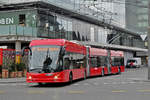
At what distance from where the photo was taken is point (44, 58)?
1875 cm

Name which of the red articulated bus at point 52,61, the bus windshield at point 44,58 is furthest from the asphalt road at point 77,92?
the bus windshield at point 44,58

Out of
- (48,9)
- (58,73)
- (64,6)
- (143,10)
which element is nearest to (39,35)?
(48,9)

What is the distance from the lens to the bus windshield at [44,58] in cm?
1855

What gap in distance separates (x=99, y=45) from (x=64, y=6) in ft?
45.3

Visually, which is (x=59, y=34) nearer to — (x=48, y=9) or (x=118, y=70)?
(x=48, y=9)

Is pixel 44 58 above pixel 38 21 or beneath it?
beneath

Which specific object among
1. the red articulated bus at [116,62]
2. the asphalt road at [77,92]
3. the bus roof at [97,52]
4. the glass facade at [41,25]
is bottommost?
Result: the asphalt road at [77,92]

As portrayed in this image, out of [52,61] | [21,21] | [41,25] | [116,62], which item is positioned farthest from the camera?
[21,21]

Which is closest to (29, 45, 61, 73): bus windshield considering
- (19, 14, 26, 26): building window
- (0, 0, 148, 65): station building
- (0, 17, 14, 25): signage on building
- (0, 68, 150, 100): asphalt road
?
(0, 68, 150, 100): asphalt road

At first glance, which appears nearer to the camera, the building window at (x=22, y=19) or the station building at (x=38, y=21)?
the station building at (x=38, y=21)

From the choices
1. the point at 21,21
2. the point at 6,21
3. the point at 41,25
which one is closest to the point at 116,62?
the point at 41,25

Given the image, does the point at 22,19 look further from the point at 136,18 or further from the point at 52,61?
the point at 136,18

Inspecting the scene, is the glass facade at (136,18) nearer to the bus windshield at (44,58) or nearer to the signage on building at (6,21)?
the signage on building at (6,21)

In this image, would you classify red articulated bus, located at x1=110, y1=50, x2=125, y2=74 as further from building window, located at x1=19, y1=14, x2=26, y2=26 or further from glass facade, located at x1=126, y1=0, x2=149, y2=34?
glass facade, located at x1=126, y1=0, x2=149, y2=34
